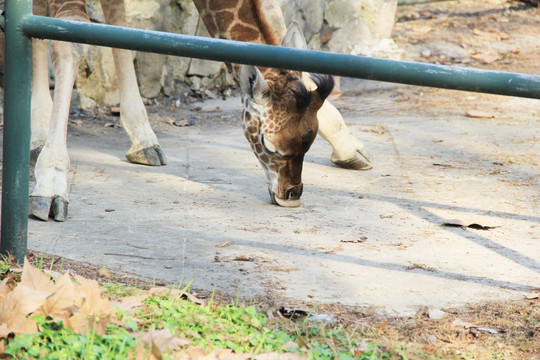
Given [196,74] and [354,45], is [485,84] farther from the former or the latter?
[354,45]

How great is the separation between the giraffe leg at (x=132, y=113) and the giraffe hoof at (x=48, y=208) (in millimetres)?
1378

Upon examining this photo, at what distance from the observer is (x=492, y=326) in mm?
2654

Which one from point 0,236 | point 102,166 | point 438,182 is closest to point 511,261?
point 438,182

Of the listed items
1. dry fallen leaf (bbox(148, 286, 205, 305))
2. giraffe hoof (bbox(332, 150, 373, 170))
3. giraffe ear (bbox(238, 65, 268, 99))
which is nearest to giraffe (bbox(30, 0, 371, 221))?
giraffe ear (bbox(238, 65, 268, 99))

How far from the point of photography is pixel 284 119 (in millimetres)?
4250

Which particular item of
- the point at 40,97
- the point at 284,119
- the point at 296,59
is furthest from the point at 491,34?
the point at 296,59

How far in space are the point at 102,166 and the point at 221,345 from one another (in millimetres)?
3097

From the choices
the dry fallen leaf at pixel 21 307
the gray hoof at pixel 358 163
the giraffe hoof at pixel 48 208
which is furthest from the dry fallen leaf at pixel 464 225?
the dry fallen leaf at pixel 21 307

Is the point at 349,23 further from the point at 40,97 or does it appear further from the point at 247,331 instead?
the point at 247,331

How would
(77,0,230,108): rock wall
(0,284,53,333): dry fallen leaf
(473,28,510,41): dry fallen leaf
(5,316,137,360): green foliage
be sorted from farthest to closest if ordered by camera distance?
(473,28,510,41): dry fallen leaf → (77,0,230,108): rock wall → (0,284,53,333): dry fallen leaf → (5,316,137,360): green foliage

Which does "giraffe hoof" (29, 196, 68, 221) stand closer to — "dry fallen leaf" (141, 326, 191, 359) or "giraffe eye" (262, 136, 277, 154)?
"giraffe eye" (262, 136, 277, 154)

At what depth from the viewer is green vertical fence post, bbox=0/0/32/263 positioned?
2.56 meters

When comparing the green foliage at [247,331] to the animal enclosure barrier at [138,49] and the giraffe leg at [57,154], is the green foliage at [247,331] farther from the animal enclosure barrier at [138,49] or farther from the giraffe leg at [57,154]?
the giraffe leg at [57,154]

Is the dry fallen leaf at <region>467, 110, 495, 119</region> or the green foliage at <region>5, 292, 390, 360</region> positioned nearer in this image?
the green foliage at <region>5, 292, 390, 360</region>
